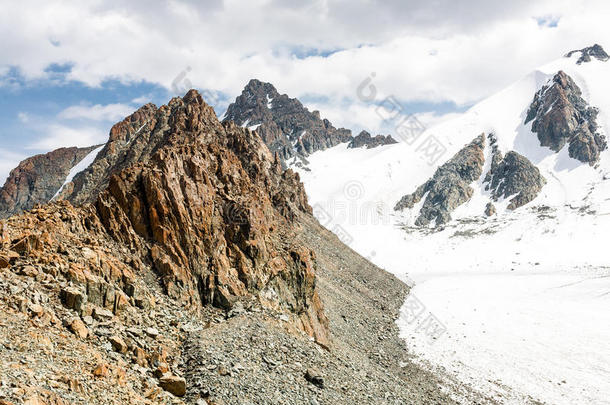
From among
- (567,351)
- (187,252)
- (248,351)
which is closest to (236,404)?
(248,351)

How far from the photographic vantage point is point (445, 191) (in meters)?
178

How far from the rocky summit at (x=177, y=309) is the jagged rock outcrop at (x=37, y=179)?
109 m

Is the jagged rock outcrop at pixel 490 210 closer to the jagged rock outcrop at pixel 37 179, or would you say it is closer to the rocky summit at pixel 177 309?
the rocky summit at pixel 177 309

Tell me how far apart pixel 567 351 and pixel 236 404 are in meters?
39.3

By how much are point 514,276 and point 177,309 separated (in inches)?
3540

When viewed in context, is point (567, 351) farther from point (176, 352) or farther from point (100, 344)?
point (100, 344)

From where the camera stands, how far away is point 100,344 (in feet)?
48.0

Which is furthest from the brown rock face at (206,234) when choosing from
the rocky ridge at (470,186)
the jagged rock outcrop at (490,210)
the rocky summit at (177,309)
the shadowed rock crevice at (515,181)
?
the shadowed rock crevice at (515,181)

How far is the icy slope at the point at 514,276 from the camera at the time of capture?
114 ft

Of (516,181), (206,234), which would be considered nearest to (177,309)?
(206,234)

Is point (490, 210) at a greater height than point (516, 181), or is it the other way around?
point (516, 181)

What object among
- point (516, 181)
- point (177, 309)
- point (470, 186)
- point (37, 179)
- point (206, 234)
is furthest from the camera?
point (470, 186)

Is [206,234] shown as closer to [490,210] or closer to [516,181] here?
[490,210]

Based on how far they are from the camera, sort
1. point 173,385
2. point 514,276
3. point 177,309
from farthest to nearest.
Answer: point 514,276 → point 177,309 → point 173,385
